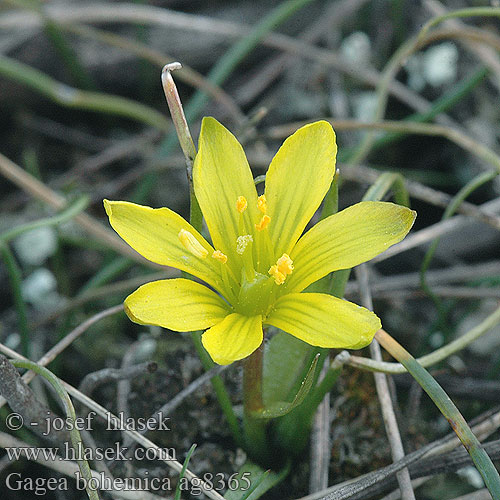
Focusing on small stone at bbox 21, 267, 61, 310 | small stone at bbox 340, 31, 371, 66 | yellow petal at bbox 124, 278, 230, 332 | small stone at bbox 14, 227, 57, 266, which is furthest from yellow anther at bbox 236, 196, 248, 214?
small stone at bbox 340, 31, 371, 66

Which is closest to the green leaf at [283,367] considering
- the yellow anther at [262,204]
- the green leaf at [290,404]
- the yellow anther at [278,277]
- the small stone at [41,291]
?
the green leaf at [290,404]

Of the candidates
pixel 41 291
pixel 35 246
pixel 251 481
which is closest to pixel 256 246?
pixel 251 481

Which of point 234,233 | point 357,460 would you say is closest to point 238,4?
point 234,233

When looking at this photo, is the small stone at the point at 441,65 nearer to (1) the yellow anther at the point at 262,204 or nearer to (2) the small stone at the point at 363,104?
(2) the small stone at the point at 363,104

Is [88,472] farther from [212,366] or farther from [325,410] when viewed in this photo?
[325,410]

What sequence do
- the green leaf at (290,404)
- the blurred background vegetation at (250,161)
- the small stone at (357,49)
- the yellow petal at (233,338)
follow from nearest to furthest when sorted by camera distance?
the yellow petal at (233,338) < the green leaf at (290,404) < the blurred background vegetation at (250,161) < the small stone at (357,49)

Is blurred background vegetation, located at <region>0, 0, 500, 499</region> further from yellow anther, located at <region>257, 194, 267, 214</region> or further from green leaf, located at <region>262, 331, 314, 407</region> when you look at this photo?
yellow anther, located at <region>257, 194, 267, 214</region>

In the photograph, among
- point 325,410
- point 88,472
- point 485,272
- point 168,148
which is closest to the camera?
point 88,472
